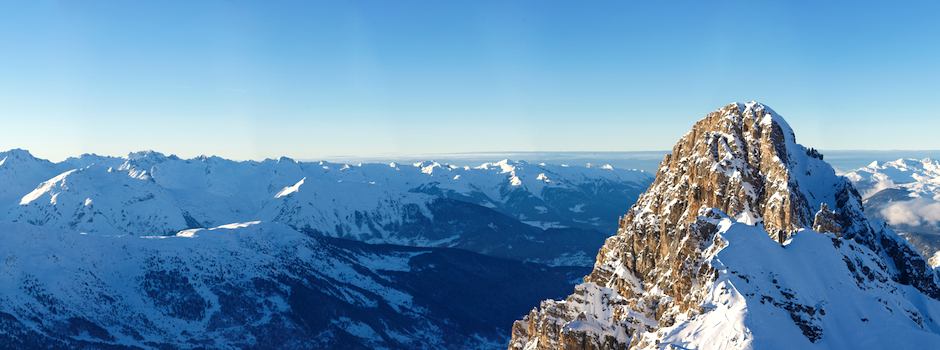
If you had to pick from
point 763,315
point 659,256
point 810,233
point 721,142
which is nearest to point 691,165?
point 721,142

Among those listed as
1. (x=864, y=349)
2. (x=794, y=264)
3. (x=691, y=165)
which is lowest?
(x=864, y=349)

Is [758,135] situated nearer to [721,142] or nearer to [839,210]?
[721,142]

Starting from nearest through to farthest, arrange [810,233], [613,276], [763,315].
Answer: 1. [763,315]
2. [810,233]
3. [613,276]

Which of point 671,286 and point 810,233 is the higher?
point 810,233

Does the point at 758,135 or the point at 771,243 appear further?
the point at 758,135

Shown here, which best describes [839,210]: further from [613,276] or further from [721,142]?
[613,276]

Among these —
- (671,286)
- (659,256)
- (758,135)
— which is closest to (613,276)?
(659,256)

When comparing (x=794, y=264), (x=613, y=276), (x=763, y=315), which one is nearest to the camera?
(x=763, y=315)
